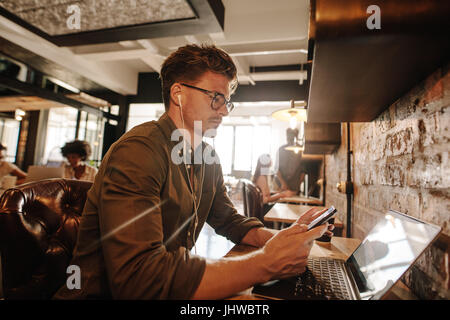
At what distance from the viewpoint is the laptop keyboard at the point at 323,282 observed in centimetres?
69

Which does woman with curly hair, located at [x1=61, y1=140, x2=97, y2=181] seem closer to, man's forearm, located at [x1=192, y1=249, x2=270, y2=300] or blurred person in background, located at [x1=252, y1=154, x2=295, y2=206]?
blurred person in background, located at [x1=252, y1=154, x2=295, y2=206]

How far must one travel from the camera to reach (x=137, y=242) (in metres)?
0.64

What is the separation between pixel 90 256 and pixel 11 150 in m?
7.63

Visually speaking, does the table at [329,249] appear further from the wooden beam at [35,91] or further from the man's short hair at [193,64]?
the wooden beam at [35,91]

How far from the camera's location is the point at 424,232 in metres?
0.65

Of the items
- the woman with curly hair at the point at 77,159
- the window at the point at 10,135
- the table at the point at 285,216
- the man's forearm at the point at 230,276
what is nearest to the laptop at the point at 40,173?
the woman with curly hair at the point at 77,159

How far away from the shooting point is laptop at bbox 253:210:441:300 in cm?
64

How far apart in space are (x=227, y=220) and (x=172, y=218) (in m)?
0.40

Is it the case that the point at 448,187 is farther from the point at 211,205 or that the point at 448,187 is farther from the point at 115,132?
the point at 115,132

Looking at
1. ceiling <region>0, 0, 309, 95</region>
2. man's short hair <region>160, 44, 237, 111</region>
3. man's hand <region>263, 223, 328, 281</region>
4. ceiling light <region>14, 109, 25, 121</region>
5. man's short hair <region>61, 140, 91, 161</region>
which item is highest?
ceiling <region>0, 0, 309, 95</region>

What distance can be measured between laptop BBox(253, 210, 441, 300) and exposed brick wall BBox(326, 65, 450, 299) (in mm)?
102

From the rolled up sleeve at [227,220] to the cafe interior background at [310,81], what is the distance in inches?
25.3

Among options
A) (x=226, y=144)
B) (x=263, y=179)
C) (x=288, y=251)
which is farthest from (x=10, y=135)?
(x=288, y=251)

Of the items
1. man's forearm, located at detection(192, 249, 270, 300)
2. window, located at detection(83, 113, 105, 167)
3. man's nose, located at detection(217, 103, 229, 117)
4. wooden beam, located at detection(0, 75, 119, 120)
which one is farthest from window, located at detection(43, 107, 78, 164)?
man's forearm, located at detection(192, 249, 270, 300)
